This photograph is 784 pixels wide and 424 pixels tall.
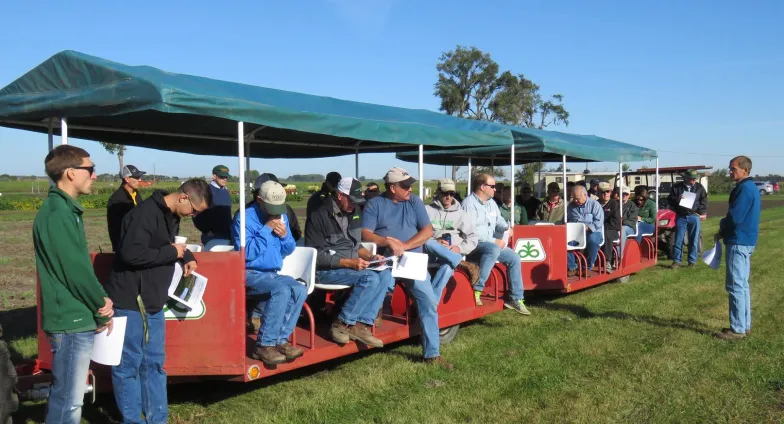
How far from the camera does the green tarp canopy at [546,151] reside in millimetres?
8695

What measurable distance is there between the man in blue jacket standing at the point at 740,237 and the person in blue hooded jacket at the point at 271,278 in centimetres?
456

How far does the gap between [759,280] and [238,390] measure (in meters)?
8.99

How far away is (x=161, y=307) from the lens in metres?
4.31

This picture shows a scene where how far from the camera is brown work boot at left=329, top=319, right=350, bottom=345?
561 cm

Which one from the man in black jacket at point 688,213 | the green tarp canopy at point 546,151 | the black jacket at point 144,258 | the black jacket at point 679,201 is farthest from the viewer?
the black jacket at point 679,201

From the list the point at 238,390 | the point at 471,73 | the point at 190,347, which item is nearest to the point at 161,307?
the point at 190,347

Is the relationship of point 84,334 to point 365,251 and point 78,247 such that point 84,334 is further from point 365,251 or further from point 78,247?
point 365,251

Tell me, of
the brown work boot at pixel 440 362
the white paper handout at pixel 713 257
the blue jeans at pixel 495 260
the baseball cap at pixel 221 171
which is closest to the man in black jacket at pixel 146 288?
the brown work boot at pixel 440 362

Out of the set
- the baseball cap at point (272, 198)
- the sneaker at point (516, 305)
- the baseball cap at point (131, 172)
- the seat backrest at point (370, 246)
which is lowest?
the sneaker at point (516, 305)

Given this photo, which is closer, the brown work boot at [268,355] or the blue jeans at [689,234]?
the brown work boot at [268,355]

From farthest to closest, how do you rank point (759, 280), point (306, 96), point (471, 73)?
point (471, 73), point (759, 280), point (306, 96)

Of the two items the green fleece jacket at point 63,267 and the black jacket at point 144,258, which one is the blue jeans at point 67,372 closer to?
the green fleece jacket at point 63,267

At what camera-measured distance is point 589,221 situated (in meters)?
9.88

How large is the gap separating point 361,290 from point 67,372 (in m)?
2.61
